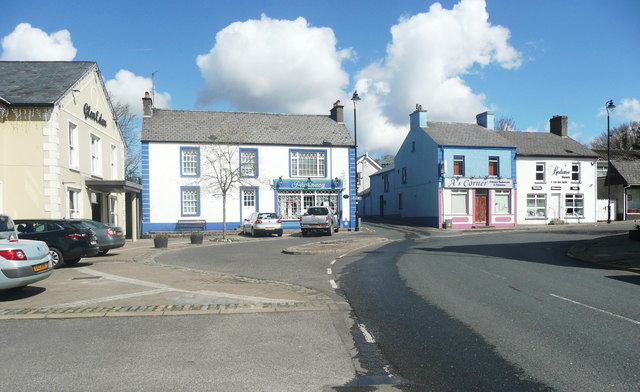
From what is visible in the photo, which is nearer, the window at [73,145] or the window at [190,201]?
the window at [73,145]

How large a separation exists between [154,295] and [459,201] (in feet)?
103

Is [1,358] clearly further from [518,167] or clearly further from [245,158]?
[518,167]

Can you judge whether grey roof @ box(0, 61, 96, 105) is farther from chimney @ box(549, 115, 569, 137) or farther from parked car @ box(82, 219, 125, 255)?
chimney @ box(549, 115, 569, 137)

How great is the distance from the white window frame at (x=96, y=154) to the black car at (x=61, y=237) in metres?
10.9

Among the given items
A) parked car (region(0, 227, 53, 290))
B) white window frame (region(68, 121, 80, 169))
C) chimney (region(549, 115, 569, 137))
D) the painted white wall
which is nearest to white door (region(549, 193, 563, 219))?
the painted white wall

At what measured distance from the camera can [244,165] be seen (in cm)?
3338

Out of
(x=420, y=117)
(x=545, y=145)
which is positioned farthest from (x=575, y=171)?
(x=420, y=117)

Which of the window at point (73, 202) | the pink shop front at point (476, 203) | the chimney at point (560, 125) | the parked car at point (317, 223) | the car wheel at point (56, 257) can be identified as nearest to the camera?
the car wheel at point (56, 257)

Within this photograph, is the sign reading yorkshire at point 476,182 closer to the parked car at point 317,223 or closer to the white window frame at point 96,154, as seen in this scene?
the parked car at point 317,223

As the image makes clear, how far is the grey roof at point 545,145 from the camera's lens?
39.1 m

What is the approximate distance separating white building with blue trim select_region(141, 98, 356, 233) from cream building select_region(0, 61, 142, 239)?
6806 millimetres

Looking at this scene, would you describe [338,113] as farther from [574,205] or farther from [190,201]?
[574,205]

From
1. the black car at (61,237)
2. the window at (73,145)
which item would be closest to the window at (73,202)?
the window at (73,145)

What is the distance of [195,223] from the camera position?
32375 millimetres
